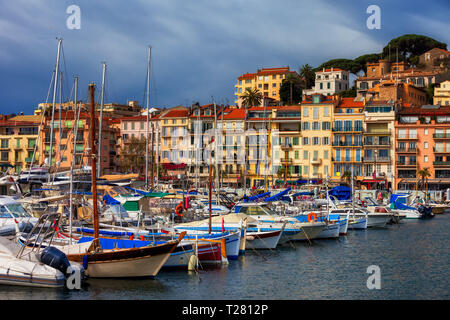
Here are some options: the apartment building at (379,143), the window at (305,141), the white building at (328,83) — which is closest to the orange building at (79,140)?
the window at (305,141)

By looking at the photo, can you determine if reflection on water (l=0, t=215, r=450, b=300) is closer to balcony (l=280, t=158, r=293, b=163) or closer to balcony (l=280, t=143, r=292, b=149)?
balcony (l=280, t=158, r=293, b=163)

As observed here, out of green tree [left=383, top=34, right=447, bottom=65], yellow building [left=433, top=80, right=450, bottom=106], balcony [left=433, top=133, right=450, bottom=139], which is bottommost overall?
balcony [left=433, top=133, right=450, bottom=139]

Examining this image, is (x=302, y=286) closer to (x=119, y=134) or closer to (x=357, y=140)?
(x=357, y=140)

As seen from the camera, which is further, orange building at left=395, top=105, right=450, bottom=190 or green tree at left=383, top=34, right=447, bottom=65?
green tree at left=383, top=34, right=447, bottom=65

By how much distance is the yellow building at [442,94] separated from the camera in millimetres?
130125

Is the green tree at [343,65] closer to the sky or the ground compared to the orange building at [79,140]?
closer to the sky

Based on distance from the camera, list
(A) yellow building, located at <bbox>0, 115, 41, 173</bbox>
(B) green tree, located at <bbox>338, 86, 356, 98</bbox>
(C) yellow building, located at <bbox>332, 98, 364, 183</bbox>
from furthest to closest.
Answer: (B) green tree, located at <bbox>338, 86, 356, 98</bbox>, (A) yellow building, located at <bbox>0, 115, 41, 173</bbox>, (C) yellow building, located at <bbox>332, 98, 364, 183</bbox>

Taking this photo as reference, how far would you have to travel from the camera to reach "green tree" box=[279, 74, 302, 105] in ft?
459

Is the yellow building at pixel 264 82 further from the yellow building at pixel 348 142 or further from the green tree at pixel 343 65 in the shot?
the yellow building at pixel 348 142

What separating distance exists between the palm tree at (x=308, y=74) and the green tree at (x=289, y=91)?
42.3 feet

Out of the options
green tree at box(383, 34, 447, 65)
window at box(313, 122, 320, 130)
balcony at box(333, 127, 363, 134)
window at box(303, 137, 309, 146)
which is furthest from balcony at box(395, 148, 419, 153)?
green tree at box(383, 34, 447, 65)

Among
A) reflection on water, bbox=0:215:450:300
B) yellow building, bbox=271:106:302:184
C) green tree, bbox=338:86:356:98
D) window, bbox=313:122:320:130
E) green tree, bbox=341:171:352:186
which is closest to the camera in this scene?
reflection on water, bbox=0:215:450:300

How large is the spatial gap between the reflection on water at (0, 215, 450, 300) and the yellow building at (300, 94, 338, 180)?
58.9 m
